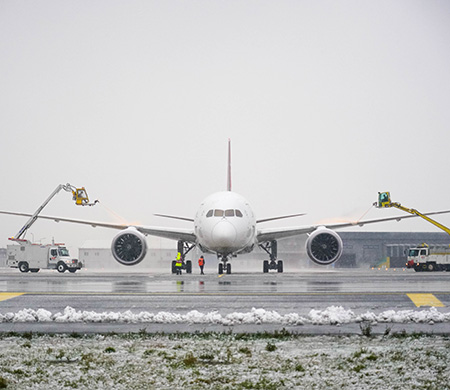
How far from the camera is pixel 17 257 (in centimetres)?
3853

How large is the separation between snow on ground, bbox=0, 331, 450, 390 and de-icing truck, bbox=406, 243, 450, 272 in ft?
117

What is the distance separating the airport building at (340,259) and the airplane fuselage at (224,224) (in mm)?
35598

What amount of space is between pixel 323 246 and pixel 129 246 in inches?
398

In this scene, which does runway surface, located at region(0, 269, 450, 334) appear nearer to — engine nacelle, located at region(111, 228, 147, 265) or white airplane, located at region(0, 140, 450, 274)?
white airplane, located at region(0, 140, 450, 274)

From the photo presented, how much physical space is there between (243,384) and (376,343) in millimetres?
2340

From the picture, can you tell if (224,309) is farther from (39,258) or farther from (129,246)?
(39,258)

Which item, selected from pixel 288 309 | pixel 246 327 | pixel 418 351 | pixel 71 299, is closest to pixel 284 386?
pixel 418 351

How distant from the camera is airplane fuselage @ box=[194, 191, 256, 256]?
2698 cm

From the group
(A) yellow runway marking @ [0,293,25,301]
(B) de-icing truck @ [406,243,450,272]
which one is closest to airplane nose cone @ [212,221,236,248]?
(A) yellow runway marking @ [0,293,25,301]

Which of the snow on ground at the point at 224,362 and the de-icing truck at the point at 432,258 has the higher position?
the de-icing truck at the point at 432,258

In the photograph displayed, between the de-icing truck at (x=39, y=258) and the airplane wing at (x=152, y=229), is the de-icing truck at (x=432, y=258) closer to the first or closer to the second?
the airplane wing at (x=152, y=229)

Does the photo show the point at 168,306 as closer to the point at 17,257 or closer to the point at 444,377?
the point at 444,377

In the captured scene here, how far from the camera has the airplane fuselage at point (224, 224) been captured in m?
27.0

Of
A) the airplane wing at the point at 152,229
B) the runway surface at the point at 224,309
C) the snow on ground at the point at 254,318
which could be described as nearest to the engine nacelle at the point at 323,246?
the airplane wing at the point at 152,229
